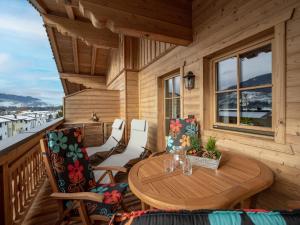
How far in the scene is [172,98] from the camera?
3.43 meters

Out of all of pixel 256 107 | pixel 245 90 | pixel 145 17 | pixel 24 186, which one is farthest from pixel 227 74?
pixel 24 186

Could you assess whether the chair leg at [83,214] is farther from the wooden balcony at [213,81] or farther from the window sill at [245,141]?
the window sill at [245,141]

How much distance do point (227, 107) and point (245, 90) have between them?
331 mm

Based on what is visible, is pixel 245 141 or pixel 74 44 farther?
pixel 74 44

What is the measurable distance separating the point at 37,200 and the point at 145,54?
3.73 metres

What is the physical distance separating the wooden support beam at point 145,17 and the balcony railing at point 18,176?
162cm

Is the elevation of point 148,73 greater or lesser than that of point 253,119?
greater

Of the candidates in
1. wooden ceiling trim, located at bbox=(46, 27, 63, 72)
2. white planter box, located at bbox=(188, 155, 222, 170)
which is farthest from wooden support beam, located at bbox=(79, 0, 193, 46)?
wooden ceiling trim, located at bbox=(46, 27, 63, 72)

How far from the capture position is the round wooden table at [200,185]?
35.2 inches

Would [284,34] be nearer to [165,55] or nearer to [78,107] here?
[165,55]

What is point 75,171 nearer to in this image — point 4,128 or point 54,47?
point 4,128

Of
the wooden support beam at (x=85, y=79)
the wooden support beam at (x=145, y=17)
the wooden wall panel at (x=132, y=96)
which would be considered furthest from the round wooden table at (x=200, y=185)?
the wooden support beam at (x=85, y=79)

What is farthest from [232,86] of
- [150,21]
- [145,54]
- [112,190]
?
[145,54]

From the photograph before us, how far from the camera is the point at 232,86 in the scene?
2.05 metres
